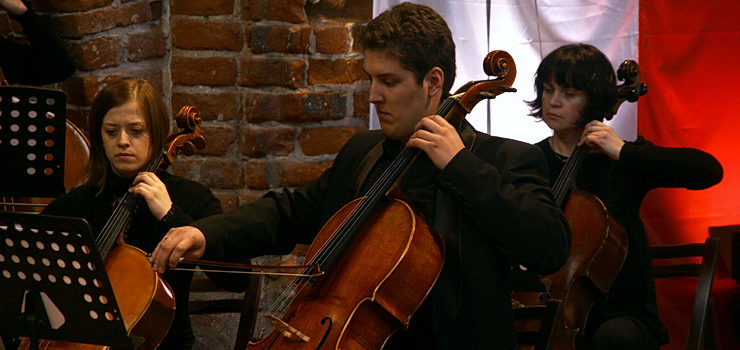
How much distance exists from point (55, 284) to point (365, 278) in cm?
59

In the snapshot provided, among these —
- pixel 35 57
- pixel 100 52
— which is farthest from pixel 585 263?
pixel 35 57

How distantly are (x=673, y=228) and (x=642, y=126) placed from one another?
15.0 inches

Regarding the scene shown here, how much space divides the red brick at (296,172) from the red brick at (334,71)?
0.83ft

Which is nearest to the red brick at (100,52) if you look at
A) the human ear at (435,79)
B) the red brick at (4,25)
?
the red brick at (4,25)

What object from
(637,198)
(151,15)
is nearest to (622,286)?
(637,198)

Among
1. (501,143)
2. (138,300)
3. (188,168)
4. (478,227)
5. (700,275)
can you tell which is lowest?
(700,275)

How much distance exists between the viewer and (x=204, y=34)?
2807 mm

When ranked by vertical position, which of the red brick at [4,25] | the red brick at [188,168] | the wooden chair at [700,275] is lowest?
the wooden chair at [700,275]

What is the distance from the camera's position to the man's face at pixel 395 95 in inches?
79.1

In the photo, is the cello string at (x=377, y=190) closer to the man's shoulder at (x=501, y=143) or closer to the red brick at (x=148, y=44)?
the man's shoulder at (x=501, y=143)

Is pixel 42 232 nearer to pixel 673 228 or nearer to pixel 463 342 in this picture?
pixel 463 342

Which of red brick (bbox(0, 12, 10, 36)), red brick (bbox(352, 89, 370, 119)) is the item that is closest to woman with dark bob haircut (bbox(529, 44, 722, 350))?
red brick (bbox(352, 89, 370, 119))

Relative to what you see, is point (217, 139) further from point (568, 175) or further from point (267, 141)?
point (568, 175)

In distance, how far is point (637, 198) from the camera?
289cm
